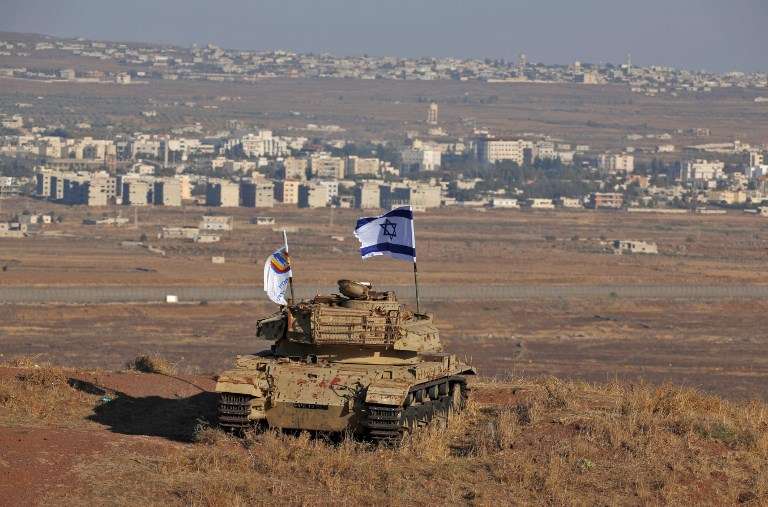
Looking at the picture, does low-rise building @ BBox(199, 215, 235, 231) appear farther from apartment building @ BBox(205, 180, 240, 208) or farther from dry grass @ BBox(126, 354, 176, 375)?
dry grass @ BBox(126, 354, 176, 375)

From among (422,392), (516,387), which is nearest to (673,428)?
(422,392)

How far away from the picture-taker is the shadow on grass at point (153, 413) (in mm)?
21188

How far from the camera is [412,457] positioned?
1905cm

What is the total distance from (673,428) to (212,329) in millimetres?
40768

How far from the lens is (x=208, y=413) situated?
73.6 ft

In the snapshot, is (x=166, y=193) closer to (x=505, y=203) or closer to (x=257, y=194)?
(x=257, y=194)

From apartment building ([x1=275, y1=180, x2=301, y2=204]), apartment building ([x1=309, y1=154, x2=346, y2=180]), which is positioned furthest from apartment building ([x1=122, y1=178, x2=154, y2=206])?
apartment building ([x1=309, y1=154, x2=346, y2=180])

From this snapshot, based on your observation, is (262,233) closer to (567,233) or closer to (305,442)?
(567,233)

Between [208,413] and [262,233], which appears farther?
[262,233]

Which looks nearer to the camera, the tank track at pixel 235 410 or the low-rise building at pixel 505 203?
the tank track at pixel 235 410

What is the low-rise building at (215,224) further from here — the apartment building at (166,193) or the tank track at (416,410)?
the tank track at (416,410)

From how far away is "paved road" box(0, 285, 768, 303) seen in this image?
6962cm

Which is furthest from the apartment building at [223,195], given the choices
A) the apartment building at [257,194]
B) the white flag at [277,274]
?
the white flag at [277,274]

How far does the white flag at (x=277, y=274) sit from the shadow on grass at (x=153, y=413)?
1.69 metres
